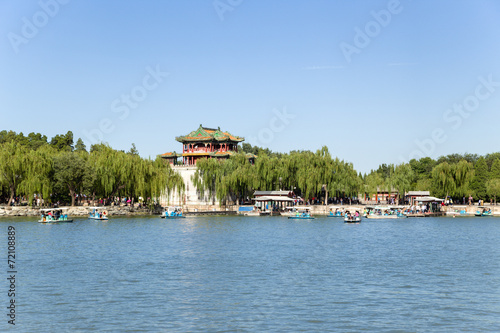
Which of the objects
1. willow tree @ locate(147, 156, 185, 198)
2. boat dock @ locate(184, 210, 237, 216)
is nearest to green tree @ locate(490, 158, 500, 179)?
boat dock @ locate(184, 210, 237, 216)

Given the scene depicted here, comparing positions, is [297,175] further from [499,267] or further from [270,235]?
[499,267]

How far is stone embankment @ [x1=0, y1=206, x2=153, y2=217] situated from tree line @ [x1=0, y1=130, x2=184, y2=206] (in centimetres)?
129

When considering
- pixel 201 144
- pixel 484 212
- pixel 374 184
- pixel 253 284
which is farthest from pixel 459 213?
pixel 253 284

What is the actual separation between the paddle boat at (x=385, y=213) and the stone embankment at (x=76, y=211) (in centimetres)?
2428

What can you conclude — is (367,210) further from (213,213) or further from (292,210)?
(213,213)

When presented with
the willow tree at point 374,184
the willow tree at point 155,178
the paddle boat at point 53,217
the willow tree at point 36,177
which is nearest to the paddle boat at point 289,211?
the willow tree at point 155,178

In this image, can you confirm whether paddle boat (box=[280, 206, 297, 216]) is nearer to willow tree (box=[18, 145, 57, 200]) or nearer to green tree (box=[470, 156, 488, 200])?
green tree (box=[470, 156, 488, 200])

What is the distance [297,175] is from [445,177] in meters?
17.8

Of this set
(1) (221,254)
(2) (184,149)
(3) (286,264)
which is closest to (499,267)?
Result: (3) (286,264)

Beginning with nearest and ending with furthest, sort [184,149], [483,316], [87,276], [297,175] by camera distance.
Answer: [483,316] < [87,276] < [297,175] < [184,149]

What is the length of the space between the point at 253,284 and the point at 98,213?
1496 inches

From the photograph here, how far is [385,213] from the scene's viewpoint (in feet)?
221

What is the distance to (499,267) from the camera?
26766 mm

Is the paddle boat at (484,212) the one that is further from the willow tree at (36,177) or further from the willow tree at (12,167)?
the willow tree at (12,167)
